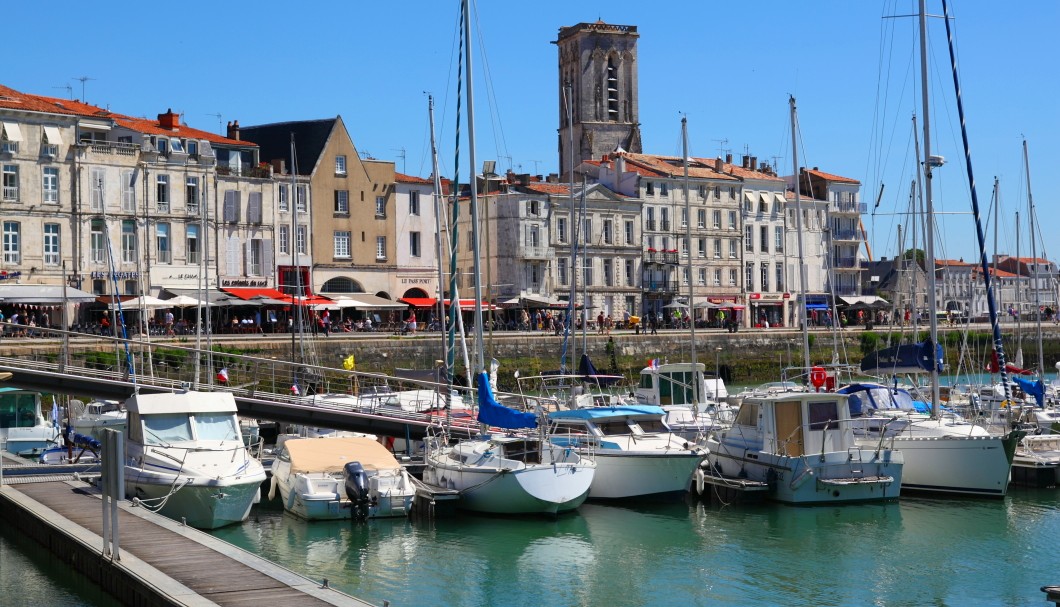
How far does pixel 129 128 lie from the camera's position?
57.1 metres

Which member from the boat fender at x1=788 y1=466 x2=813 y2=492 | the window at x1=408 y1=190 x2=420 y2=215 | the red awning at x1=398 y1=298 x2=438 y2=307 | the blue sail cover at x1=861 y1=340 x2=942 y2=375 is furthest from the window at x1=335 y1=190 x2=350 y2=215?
the boat fender at x1=788 y1=466 x2=813 y2=492

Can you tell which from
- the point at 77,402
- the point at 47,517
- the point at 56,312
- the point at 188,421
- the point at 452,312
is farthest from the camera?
the point at 56,312

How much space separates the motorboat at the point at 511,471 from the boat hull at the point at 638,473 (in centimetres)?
101

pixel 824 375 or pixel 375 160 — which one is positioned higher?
pixel 375 160

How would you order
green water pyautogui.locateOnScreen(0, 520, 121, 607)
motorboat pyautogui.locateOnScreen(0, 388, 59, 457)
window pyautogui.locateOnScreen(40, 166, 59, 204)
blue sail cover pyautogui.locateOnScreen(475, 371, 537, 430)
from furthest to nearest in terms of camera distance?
window pyautogui.locateOnScreen(40, 166, 59, 204) < motorboat pyautogui.locateOnScreen(0, 388, 59, 457) < blue sail cover pyautogui.locateOnScreen(475, 371, 537, 430) < green water pyautogui.locateOnScreen(0, 520, 121, 607)

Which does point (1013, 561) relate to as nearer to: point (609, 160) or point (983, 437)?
point (983, 437)

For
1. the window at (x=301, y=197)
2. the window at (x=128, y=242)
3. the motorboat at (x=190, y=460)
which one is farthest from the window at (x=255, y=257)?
the motorboat at (x=190, y=460)

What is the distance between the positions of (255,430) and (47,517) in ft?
46.7

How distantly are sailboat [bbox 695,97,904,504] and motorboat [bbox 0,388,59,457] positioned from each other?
17.5 meters

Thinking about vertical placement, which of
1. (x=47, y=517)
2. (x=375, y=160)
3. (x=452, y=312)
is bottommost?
(x=47, y=517)

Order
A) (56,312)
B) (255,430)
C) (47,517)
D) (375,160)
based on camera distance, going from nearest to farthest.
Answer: (47,517) → (255,430) → (56,312) → (375,160)

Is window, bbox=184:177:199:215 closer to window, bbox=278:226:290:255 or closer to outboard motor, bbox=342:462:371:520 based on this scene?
window, bbox=278:226:290:255

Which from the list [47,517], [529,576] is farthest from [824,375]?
[47,517]

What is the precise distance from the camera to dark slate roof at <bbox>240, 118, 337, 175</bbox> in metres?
64.4
